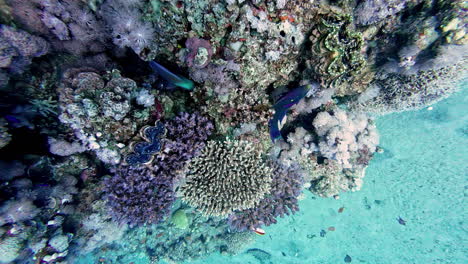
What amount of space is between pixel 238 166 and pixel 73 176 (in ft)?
13.6

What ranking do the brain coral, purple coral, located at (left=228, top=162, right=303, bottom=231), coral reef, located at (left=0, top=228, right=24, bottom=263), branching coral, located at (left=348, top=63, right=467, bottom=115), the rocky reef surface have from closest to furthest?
the rocky reef surface
coral reef, located at (left=0, top=228, right=24, bottom=263)
the brain coral
branching coral, located at (left=348, top=63, right=467, bottom=115)
purple coral, located at (left=228, top=162, right=303, bottom=231)

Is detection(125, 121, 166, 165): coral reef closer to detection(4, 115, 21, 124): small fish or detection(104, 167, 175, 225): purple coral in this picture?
detection(104, 167, 175, 225): purple coral

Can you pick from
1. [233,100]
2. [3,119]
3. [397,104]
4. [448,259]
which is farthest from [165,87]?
[448,259]

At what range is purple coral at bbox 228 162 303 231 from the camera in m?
5.89

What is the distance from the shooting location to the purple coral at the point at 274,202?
5.89 meters

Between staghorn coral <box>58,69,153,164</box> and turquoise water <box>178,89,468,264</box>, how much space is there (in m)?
7.00

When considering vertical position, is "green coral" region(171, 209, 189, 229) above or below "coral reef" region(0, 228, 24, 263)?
below

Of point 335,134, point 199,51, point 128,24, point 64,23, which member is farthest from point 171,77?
point 335,134

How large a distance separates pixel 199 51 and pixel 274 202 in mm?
4575

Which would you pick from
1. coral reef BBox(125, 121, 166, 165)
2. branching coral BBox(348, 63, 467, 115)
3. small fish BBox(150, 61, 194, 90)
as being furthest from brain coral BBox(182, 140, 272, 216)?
branching coral BBox(348, 63, 467, 115)

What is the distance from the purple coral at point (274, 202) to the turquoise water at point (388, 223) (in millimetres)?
2897

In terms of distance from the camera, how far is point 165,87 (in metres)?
4.20

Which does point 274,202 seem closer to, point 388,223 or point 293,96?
point 293,96

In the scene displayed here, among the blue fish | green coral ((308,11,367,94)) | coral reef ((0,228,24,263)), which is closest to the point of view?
green coral ((308,11,367,94))
